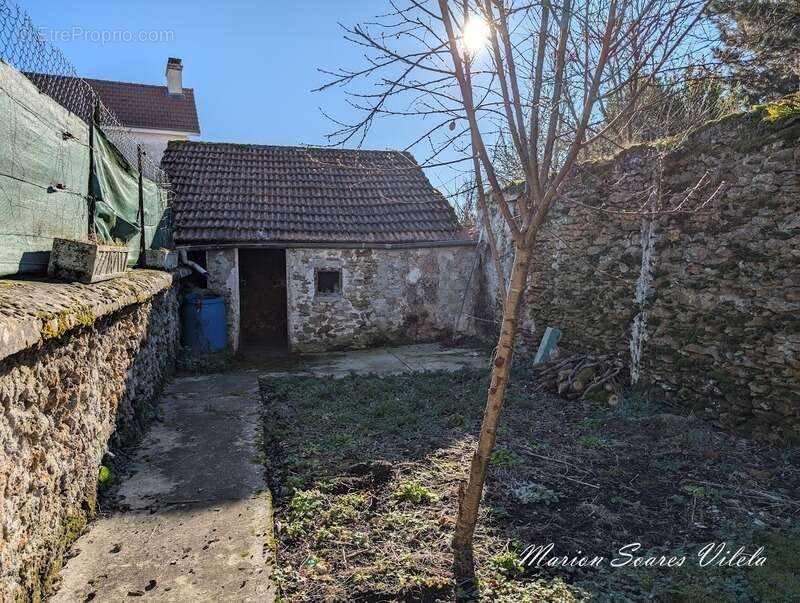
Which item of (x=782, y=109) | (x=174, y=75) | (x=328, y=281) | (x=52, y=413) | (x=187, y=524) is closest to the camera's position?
(x=52, y=413)

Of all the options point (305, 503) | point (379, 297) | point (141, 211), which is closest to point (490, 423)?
point (305, 503)

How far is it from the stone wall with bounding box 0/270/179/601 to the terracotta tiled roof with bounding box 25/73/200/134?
54.6ft

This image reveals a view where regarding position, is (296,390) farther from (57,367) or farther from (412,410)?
(57,367)

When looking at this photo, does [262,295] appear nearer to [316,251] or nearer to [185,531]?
[316,251]

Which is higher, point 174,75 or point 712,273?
point 174,75

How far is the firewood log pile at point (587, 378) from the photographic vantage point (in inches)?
259

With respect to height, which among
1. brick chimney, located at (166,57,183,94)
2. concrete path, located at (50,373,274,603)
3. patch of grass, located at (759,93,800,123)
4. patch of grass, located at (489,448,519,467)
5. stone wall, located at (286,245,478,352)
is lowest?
concrete path, located at (50,373,274,603)

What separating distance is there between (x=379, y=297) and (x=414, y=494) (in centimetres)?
703

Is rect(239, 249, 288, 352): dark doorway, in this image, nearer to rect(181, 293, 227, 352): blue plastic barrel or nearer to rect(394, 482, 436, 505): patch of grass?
rect(181, 293, 227, 352): blue plastic barrel

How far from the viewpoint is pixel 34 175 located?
11.2 ft

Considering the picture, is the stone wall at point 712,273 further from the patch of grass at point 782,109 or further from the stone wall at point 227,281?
the stone wall at point 227,281

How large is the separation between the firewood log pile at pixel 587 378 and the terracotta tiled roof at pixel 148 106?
675 inches

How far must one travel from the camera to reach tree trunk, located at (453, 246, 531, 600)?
2.95 m

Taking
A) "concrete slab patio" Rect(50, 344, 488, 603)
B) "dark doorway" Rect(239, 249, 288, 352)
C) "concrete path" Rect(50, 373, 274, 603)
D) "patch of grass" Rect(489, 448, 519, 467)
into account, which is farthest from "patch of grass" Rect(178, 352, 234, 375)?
"patch of grass" Rect(489, 448, 519, 467)
